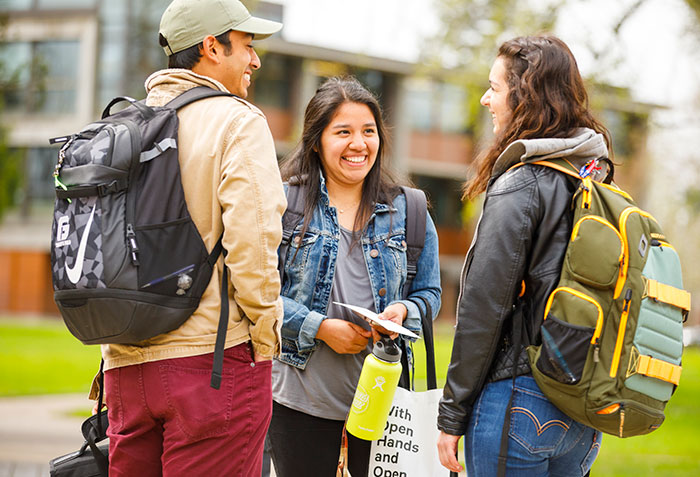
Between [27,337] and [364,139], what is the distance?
2214 cm

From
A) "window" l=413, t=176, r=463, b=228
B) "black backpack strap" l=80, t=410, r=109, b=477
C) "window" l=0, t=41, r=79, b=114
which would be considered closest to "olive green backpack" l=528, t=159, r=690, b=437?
"black backpack strap" l=80, t=410, r=109, b=477

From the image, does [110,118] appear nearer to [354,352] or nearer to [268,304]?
[268,304]

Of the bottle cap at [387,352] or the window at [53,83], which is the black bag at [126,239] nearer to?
the bottle cap at [387,352]

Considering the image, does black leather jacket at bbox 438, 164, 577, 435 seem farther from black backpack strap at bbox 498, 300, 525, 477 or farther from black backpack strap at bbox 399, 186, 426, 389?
black backpack strap at bbox 399, 186, 426, 389

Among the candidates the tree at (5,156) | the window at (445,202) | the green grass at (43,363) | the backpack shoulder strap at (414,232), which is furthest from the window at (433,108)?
the backpack shoulder strap at (414,232)

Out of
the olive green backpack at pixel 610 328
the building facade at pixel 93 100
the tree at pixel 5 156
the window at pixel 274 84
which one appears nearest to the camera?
the olive green backpack at pixel 610 328

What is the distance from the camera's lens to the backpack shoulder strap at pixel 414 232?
3.36 meters

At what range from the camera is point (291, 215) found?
10.8ft

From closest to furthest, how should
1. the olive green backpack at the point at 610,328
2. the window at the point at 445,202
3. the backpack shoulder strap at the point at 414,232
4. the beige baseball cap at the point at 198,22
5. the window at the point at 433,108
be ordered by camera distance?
the olive green backpack at the point at 610,328 < the beige baseball cap at the point at 198,22 < the backpack shoulder strap at the point at 414,232 < the window at the point at 433,108 < the window at the point at 445,202

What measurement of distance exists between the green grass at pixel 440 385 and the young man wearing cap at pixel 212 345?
240 inches

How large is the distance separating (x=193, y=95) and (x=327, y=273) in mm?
968

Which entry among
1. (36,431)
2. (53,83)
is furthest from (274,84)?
(36,431)

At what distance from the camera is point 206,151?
2.50 metres

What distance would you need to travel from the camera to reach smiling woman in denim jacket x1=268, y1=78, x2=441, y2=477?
124 inches
